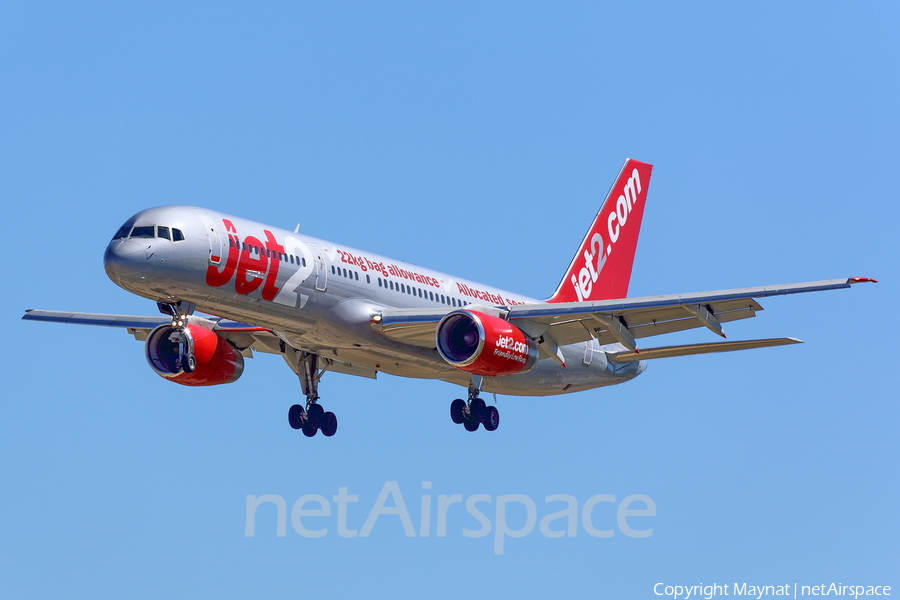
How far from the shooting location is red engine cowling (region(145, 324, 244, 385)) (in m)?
37.8

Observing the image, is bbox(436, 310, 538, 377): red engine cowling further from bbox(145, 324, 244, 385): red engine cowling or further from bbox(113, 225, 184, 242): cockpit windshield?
bbox(113, 225, 184, 242): cockpit windshield

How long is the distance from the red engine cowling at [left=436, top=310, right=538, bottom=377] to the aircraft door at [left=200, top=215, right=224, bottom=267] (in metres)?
A: 6.74

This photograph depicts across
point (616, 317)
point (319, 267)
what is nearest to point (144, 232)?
point (319, 267)

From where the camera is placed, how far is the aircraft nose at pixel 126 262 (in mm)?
31094

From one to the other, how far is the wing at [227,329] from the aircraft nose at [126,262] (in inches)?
315

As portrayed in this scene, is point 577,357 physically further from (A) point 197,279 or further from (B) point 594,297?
(A) point 197,279

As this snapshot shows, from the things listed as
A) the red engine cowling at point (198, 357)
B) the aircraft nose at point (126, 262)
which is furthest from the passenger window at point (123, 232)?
the red engine cowling at point (198, 357)

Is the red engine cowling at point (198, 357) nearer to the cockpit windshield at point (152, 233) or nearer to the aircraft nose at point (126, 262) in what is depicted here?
the aircraft nose at point (126, 262)

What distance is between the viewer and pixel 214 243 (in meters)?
32.3

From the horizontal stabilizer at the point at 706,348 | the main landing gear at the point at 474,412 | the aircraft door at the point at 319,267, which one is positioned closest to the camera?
the horizontal stabilizer at the point at 706,348

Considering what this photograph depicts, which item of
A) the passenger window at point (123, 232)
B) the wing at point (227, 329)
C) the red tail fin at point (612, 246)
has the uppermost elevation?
the red tail fin at point (612, 246)

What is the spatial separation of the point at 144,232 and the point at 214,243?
1778 millimetres

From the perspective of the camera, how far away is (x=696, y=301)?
3359 cm

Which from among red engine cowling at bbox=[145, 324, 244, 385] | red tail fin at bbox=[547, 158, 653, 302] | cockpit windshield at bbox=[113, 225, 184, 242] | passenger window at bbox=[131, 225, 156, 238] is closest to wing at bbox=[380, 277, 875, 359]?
red engine cowling at bbox=[145, 324, 244, 385]
